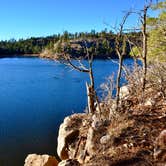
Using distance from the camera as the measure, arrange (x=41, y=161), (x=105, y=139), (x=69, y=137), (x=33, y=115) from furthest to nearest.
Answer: (x=33, y=115)
(x=69, y=137)
(x=41, y=161)
(x=105, y=139)

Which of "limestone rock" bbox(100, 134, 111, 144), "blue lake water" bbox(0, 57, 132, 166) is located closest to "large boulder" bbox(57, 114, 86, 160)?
"limestone rock" bbox(100, 134, 111, 144)

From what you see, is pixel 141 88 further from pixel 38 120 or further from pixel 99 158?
pixel 38 120

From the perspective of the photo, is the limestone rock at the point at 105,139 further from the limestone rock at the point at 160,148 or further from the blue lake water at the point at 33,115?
the blue lake water at the point at 33,115

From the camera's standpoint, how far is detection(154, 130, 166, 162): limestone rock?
7852mm

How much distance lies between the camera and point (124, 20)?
1226cm

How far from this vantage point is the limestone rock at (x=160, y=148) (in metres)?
7.85

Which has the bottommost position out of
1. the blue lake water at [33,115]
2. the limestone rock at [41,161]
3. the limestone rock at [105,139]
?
the blue lake water at [33,115]

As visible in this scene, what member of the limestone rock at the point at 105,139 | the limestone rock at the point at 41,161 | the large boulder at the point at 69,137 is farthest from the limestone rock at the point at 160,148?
the limestone rock at the point at 41,161

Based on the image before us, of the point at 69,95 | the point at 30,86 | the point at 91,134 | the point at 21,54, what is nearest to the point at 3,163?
the point at 91,134

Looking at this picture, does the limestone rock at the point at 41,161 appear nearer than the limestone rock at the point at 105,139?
No

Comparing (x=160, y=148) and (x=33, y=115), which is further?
(x=33, y=115)

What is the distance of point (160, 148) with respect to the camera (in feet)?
26.5

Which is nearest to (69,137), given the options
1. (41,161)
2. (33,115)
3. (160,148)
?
(41,161)

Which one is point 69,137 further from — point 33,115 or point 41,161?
point 33,115
